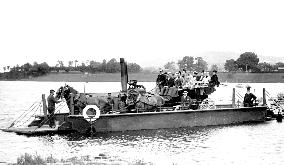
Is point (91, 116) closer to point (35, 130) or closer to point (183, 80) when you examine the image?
point (35, 130)

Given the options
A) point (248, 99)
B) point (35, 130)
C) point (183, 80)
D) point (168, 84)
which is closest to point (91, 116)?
point (35, 130)

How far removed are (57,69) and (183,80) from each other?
129842 mm

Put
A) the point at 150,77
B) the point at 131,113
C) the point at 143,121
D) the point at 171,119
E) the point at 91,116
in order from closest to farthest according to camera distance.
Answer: the point at 91,116
the point at 131,113
the point at 143,121
the point at 171,119
the point at 150,77

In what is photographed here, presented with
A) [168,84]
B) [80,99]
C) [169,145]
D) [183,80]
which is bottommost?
[169,145]

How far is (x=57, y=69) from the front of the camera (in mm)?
152000

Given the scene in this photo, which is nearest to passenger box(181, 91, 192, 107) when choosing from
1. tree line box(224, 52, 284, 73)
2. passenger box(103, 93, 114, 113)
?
passenger box(103, 93, 114, 113)

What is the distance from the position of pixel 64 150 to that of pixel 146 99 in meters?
6.44

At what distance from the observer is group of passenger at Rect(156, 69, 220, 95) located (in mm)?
25891

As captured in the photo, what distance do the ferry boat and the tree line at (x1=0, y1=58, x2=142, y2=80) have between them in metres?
118

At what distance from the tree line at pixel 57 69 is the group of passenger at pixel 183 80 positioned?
383 feet

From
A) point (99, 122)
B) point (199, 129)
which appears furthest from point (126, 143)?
point (199, 129)

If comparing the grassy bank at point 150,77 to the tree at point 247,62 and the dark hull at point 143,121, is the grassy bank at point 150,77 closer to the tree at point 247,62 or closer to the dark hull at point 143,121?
the tree at point 247,62

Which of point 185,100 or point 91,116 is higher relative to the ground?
point 185,100

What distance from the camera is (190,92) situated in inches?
1036
